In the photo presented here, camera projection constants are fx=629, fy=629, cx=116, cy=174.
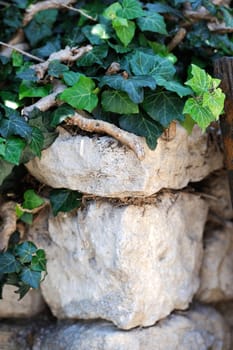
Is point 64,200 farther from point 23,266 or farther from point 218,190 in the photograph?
point 218,190

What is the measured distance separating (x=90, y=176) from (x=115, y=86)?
11.8 inches

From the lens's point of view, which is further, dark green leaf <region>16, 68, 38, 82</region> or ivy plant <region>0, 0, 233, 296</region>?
dark green leaf <region>16, 68, 38, 82</region>

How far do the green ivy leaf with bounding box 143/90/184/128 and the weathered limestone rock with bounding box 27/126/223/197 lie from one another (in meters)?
0.11

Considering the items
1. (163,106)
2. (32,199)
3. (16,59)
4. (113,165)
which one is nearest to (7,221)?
(32,199)

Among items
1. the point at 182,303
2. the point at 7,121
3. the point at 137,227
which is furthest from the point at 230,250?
the point at 7,121

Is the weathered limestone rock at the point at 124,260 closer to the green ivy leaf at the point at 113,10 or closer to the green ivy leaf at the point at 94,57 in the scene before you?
the green ivy leaf at the point at 94,57

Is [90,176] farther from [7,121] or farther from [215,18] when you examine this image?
[215,18]

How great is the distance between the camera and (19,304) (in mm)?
2254

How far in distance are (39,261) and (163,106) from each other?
630mm

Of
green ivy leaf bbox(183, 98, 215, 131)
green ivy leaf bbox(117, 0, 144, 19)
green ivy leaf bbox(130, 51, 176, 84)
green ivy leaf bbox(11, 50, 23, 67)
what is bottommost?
green ivy leaf bbox(11, 50, 23, 67)

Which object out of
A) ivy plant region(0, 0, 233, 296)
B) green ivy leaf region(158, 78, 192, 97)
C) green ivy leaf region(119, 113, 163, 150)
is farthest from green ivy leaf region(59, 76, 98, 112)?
green ivy leaf region(158, 78, 192, 97)

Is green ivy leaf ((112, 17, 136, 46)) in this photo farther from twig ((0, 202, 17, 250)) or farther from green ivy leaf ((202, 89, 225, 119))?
twig ((0, 202, 17, 250))

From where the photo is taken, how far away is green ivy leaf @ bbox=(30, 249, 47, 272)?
A: 1.99 m

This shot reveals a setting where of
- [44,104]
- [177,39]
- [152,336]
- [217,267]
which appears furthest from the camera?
[217,267]
